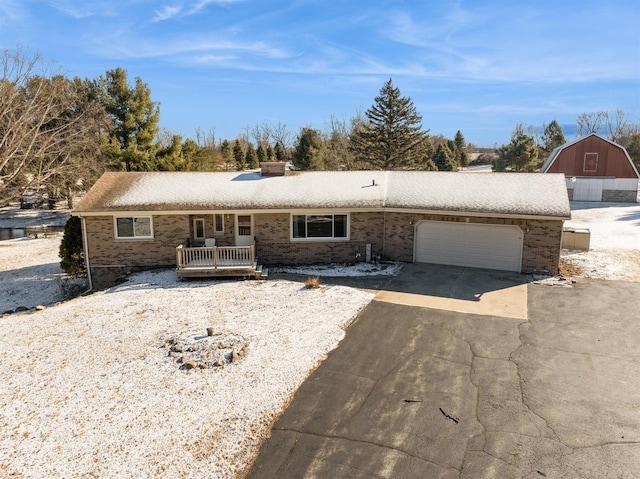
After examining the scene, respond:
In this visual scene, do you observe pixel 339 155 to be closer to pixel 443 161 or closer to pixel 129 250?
pixel 443 161

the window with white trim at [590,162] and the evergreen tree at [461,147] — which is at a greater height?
the evergreen tree at [461,147]

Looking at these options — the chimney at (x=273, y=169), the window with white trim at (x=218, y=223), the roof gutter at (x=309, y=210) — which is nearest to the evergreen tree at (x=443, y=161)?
the chimney at (x=273, y=169)

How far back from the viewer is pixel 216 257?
15.7m

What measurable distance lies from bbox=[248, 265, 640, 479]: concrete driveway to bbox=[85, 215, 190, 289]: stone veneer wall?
8.88 metres

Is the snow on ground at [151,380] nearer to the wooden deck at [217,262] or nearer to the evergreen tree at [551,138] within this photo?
the wooden deck at [217,262]

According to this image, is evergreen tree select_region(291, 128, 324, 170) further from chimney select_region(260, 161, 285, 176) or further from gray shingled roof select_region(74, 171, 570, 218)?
gray shingled roof select_region(74, 171, 570, 218)

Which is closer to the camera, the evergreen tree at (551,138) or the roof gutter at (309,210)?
the roof gutter at (309,210)

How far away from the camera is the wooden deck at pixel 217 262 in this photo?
1555 cm

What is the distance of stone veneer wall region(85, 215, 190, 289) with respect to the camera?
55.5ft

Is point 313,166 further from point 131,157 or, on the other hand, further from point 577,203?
point 577,203

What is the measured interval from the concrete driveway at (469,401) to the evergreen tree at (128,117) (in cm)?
2964

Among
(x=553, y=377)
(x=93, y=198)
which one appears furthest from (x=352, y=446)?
(x=93, y=198)

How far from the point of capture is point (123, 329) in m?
11.2

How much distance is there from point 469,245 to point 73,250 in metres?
15.7
